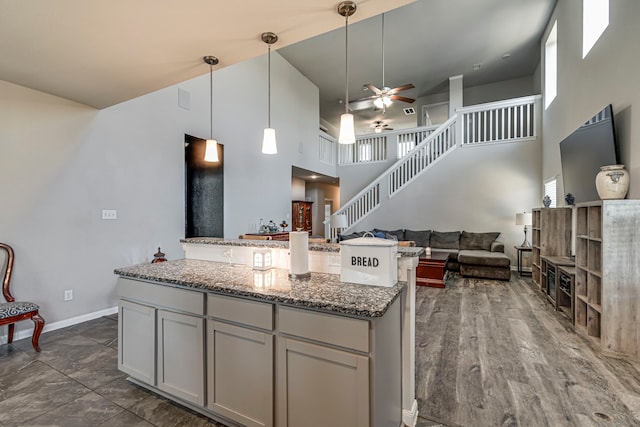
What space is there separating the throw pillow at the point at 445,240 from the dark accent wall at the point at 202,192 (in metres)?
4.68

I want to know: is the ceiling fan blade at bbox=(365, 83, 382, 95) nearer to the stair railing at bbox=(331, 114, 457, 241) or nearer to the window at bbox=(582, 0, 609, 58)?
the stair railing at bbox=(331, 114, 457, 241)

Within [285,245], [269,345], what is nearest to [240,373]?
[269,345]

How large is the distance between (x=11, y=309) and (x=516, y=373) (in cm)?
434

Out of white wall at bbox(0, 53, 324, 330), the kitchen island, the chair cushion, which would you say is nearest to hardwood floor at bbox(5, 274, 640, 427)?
the kitchen island

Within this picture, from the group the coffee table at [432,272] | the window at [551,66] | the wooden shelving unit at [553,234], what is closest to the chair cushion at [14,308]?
the coffee table at [432,272]

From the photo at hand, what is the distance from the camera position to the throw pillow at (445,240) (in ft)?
21.1

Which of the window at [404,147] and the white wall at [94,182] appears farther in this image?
the window at [404,147]

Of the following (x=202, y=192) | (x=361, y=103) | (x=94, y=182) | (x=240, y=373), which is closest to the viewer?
(x=240, y=373)

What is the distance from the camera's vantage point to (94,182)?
3.40 m

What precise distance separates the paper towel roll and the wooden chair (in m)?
2.64

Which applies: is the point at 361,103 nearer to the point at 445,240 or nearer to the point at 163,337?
the point at 445,240

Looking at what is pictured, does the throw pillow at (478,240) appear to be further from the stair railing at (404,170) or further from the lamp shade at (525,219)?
the stair railing at (404,170)

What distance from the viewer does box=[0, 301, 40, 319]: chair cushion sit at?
8.14ft

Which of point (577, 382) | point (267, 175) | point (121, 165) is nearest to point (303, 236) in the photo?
point (577, 382)
